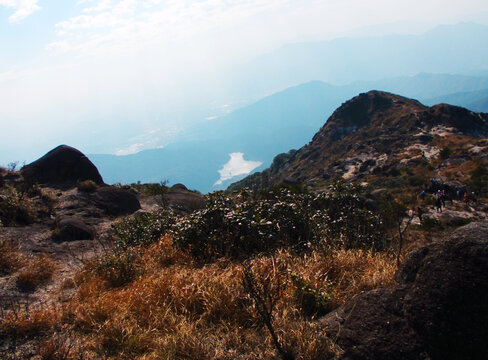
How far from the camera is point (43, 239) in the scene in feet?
28.9

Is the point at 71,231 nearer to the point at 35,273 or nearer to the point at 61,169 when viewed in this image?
the point at 35,273

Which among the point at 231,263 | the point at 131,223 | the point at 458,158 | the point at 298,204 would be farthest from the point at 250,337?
the point at 458,158

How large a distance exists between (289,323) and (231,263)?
6.75ft

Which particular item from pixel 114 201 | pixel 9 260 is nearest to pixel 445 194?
pixel 114 201

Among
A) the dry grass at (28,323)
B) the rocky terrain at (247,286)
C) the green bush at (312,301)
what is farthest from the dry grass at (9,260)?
the green bush at (312,301)

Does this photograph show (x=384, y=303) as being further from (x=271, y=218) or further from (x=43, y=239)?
(x=43, y=239)

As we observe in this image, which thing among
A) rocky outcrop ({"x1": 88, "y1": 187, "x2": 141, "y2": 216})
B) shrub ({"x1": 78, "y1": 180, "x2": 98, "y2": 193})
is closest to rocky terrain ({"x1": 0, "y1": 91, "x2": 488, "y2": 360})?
rocky outcrop ({"x1": 88, "y1": 187, "x2": 141, "y2": 216})

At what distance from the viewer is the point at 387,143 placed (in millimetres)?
58219

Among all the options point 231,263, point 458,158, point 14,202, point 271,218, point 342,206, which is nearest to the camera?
point 231,263

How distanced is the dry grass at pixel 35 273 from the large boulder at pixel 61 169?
33.4ft

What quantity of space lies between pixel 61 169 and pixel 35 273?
12.4 meters

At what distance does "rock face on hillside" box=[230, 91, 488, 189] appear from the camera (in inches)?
1693

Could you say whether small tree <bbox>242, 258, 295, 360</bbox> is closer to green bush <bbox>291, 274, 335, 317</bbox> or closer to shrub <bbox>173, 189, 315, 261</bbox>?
green bush <bbox>291, 274, 335, 317</bbox>

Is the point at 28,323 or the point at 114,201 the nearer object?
the point at 28,323
